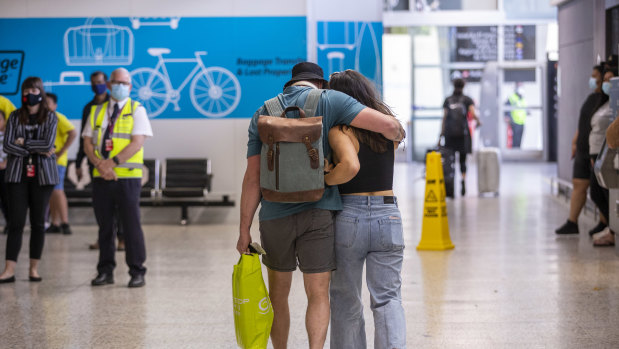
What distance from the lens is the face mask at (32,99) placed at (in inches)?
290

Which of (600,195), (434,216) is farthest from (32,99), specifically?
(600,195)

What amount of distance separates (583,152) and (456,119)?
5.60m

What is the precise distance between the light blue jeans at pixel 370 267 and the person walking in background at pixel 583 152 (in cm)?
504

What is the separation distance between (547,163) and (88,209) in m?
14.6

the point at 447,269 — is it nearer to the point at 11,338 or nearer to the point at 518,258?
the point at 518,258

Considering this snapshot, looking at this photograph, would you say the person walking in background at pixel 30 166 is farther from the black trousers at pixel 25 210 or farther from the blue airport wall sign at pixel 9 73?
the blue airport wall sign at pixel 9 73

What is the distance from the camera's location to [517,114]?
2497cm

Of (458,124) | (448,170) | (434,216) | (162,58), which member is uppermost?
(162,58)

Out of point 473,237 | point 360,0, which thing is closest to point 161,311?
point 473,237

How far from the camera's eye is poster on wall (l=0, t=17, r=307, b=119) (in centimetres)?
1191

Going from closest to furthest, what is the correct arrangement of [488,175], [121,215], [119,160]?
[119,160]
[121,215]
[488,175]

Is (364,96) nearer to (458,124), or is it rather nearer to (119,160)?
(119,160)

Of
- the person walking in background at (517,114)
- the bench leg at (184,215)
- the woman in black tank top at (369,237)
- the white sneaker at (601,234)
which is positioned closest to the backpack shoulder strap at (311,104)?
the woman in black tank top at (369,237)

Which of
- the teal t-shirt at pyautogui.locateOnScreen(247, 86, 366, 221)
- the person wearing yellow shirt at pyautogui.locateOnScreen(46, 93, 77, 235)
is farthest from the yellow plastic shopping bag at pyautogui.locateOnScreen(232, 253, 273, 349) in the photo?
the person wearing yellow shirt at pyautogui.locateOnScreen(46, 93, 77, 235)
